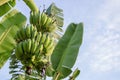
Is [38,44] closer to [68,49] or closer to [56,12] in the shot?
[68,49]

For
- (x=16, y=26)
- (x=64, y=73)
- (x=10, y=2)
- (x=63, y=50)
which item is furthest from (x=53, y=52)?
(x=10, y=2)

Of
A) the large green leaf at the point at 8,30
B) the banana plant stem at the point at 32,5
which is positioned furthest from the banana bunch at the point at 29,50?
the banana plant stem at the point at 32,5

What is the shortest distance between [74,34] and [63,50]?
0.67 feet

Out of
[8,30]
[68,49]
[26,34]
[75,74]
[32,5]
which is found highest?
[32,5]

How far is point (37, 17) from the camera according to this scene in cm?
331

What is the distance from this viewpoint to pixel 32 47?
2.87 meters

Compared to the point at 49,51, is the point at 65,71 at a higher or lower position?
lower

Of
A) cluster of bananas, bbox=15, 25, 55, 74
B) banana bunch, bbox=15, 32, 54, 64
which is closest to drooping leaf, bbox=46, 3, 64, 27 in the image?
cluster of bananas, bbox=15, 25, 55, 74

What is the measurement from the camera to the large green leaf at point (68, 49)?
3.16m

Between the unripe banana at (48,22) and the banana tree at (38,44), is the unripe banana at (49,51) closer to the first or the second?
the banana tree at (38,44)

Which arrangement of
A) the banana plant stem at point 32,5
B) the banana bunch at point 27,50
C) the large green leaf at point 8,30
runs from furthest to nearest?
the banana plant stem at point 32,5
the large green leaf at point 8,30
the banana bunch at point 27,50

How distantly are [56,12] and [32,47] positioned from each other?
1.16 m

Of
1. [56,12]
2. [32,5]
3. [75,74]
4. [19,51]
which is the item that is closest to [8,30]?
[32,5]

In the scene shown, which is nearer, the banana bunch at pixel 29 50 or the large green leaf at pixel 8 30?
the banana bunch at pixel 29 50
